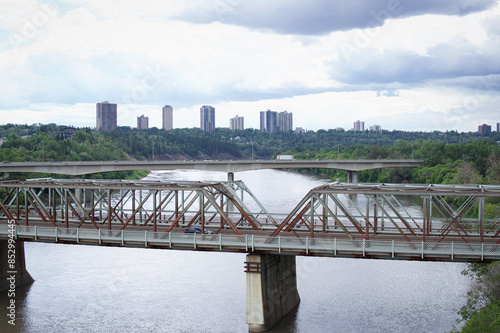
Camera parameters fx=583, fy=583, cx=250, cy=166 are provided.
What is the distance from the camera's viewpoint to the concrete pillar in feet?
136

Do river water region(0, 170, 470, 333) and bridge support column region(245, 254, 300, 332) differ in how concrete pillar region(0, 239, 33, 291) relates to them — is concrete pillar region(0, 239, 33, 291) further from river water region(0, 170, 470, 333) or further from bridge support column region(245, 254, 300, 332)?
bridge support column region(245, 254, 300, 332)

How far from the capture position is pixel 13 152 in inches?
3917

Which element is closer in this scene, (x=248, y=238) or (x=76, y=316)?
(x=248, y=238)

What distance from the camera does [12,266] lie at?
42.0 meters

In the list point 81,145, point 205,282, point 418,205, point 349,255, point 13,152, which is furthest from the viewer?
point 81,145

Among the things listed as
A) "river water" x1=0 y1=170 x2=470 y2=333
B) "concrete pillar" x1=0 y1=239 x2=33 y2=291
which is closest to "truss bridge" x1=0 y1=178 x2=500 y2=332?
"river water" x1=0 y1=170 x2=470 y2=333

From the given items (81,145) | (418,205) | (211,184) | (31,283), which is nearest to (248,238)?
(211,184)

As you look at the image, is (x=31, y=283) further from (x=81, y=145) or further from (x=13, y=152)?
(x=81, y=145)

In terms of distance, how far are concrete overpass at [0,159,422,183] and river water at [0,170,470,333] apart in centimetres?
3560

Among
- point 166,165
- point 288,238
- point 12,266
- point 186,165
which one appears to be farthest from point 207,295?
point 186,165

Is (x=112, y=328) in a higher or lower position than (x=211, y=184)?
lower

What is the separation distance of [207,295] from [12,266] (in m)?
14.6

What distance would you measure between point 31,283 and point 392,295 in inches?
1036

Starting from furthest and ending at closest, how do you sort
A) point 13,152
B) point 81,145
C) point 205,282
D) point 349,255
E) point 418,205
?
point 81,145 < point 13,152 < point 418,205 < point 205,282 < point 349,255
